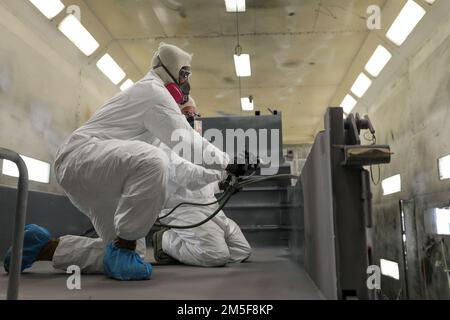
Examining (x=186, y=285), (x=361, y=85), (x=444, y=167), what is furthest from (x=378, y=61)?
(x=186, y=285)

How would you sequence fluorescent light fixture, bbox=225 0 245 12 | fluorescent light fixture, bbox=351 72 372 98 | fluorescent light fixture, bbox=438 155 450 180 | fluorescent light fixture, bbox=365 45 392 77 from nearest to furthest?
1. fluorescent light fixture, bbox=438 155 450 180
2. fluorescent light fixture, bbox=225 0 245 12
3. fluorescent light fixture, bbox=365 45 392 77
4. fluorescent light fixture, bbox=351 72 372 98

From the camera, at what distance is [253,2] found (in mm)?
3941

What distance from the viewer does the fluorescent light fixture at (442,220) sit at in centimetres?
283

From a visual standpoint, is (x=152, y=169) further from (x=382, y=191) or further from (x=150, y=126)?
(x=382, y=191)

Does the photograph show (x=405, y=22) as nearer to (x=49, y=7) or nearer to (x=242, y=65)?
(x=242, y=65)

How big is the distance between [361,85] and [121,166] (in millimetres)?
4339

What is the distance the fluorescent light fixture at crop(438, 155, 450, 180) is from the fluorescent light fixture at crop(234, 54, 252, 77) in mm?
2862

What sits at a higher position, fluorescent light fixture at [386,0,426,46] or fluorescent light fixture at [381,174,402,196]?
fluorescent light fixture at [386,0,426,46]

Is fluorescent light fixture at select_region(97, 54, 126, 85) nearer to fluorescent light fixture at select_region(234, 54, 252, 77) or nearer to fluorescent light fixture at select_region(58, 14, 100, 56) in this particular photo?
fluorescent light fixture at select_region(58, 14, 100, 56)

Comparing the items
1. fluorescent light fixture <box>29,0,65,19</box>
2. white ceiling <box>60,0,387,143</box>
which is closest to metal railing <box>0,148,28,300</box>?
fluorescent light fixture <box>29,0,65,19</box>

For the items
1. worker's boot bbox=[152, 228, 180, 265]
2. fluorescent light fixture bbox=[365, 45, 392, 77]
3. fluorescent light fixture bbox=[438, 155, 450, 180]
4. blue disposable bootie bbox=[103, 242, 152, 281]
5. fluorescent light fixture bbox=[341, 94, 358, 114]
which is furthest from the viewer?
fluorescent light fixture bbox=[341, 94, 358, 114]

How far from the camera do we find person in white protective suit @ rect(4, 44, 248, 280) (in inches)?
70.1

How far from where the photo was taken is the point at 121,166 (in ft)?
5.93
